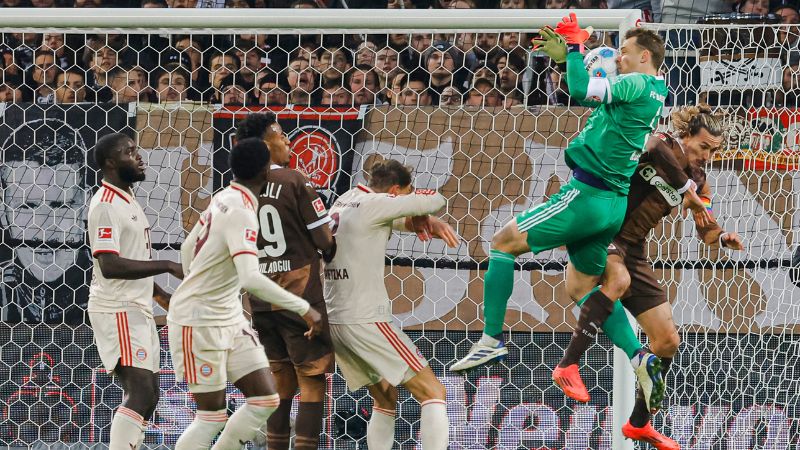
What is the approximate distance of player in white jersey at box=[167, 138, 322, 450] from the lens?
17.7 feet

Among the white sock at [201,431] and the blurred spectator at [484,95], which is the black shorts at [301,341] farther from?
the blurred spectator at [484,95]

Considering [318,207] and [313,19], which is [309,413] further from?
[313,19]

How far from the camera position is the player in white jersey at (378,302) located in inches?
243

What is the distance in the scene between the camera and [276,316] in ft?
20.7

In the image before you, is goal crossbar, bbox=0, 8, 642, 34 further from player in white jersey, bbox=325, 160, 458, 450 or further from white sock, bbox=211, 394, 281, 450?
white sock, bbox=211, 394, 281, 450

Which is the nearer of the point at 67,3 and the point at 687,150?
the point at 687,150

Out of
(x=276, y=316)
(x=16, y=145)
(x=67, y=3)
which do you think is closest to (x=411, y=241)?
(x=276, y=316)

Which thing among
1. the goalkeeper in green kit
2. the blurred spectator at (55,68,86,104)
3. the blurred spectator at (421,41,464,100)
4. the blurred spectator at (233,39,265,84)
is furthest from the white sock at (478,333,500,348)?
the blurred spectator at (55,68,86,104)

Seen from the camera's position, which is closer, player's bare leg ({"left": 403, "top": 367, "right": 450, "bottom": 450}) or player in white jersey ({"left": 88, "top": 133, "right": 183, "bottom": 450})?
player in white jersey ({"left": 88, "top": 133, "right": 183, "bottom": 450})

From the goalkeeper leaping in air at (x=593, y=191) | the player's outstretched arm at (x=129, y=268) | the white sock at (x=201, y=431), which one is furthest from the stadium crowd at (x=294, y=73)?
the white sock at (x=201, y=431)

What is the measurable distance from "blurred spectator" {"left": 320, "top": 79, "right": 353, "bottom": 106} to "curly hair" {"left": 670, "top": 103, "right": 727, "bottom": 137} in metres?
2.02

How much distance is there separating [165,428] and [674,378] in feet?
10.6

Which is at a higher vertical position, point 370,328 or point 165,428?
A: point 370,328

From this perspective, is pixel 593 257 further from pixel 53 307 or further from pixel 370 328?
pixel 53 307
